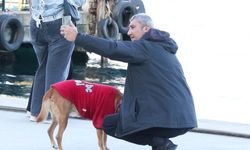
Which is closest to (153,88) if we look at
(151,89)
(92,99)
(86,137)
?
(151,89)

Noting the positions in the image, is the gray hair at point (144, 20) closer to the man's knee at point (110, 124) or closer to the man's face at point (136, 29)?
the man's face at point (136, 29)

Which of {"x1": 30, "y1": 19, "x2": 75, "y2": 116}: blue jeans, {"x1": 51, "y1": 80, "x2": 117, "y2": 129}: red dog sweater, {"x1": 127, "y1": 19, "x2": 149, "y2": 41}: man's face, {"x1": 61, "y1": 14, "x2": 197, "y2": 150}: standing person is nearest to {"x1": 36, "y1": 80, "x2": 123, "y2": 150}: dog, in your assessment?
{"x1": 51, "y1": 80, "x2": 117, "y2": 129}: red dog sweater

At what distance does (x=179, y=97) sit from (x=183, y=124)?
21 centimetres

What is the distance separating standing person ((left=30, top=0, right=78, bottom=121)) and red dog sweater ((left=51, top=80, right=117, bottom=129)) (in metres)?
1.25

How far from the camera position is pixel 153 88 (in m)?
5.76

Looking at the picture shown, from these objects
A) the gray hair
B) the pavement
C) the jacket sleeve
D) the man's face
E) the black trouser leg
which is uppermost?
the gray hair

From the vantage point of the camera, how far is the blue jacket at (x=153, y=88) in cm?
569

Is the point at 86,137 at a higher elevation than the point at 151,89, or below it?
below

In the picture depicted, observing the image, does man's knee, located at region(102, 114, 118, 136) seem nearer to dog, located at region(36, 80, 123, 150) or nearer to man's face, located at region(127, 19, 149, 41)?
dog, located at region(36, 80, 123, 150)

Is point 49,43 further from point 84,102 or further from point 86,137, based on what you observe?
point 84,102

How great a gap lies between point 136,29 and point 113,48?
1.12ft

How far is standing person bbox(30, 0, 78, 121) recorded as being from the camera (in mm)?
7609

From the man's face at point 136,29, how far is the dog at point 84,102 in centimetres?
66

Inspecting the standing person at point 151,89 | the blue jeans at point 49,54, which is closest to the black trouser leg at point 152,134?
the standing person at point 151,89
